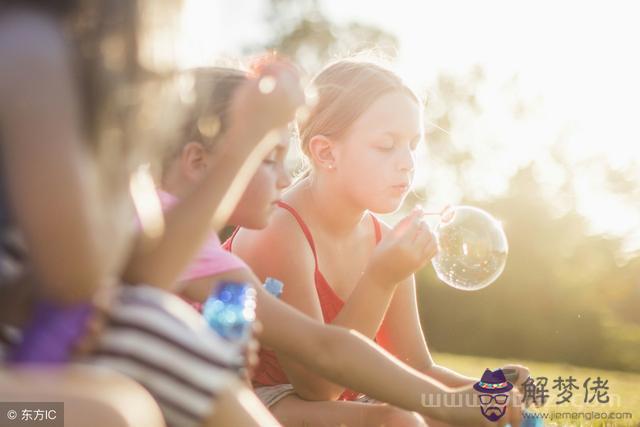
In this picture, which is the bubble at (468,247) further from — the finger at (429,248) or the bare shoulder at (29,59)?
the bare shoulder at (29,59)

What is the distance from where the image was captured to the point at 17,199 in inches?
40.8

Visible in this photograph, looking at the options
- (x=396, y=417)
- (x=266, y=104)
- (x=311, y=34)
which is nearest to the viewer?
(x=266, y=104)

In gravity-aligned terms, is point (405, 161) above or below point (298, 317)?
above

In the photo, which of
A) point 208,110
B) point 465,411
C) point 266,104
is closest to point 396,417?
point 465,411

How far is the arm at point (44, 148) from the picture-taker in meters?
1.02

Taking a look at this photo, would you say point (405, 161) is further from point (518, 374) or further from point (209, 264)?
point (209, 264)

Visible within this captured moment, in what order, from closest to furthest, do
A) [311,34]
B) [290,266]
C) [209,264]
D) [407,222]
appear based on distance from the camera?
[209,264] → [407,222] → [290,266] → [311,34]

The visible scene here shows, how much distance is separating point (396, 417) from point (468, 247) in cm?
93

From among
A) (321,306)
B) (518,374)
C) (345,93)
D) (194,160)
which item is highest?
(345,93)

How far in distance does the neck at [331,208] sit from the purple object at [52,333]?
6.83ft

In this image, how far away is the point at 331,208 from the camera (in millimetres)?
3287

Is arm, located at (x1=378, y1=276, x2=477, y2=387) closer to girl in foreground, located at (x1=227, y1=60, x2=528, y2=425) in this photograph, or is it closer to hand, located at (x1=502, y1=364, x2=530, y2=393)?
girl in foreground, located at (x1=227, y1=60, x2=528, y2=425)

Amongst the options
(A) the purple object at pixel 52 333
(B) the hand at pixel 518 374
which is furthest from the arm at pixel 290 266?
(A) the purple object at pixel 52 333

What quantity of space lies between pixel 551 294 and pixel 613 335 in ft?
3.93
